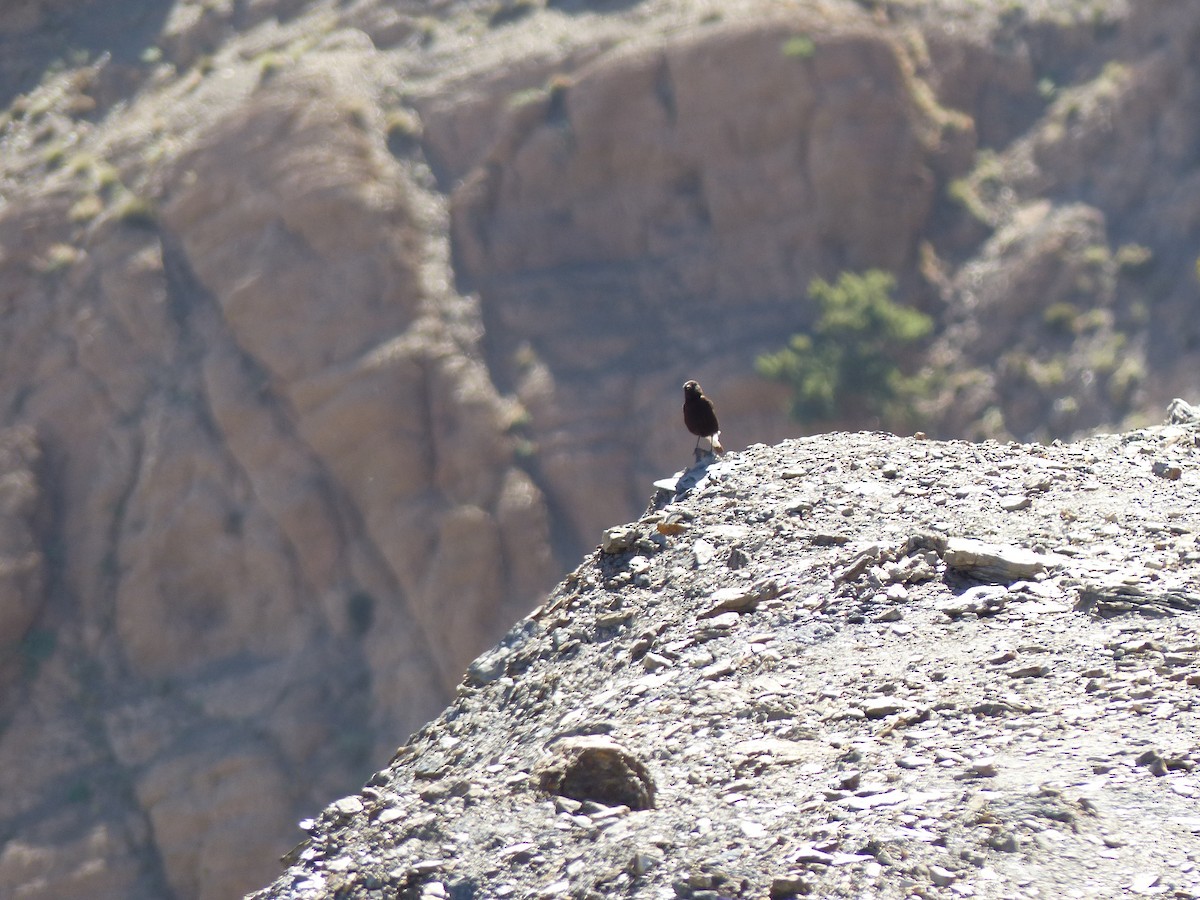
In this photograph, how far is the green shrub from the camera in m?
32.1

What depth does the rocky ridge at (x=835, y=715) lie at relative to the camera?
6.17 m

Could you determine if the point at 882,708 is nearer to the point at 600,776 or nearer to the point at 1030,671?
the point at 1030,671

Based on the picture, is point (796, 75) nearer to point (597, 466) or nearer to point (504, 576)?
point (597, 466)

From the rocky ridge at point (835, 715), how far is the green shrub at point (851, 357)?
2127 centimetres

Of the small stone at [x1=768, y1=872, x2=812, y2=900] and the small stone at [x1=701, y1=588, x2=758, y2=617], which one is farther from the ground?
the small stone at [x1=768, y1=872, x2=812, y2=900]

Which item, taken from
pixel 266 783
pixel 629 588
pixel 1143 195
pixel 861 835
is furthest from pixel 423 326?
pixel 861 835

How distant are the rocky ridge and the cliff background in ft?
69.6

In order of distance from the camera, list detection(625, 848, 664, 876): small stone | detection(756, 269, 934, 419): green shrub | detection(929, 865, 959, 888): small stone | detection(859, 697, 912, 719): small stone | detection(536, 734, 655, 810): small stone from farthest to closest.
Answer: detection(756, 269, 934, 419): green shrub < detection(859, 697, 912, 719): small stone < detection(536, 734, 655, 810): small stone < detection(625, 848, 664, 876): small stone < detection(929, 865, 959, 888): small stone

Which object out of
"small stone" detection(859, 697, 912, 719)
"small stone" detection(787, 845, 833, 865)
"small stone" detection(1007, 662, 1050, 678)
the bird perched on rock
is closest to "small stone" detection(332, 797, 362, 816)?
"small stone" detection(787, 845, 833, 865)

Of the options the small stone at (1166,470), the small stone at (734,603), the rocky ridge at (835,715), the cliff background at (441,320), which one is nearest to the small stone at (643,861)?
the rocky ridge at (835,715)

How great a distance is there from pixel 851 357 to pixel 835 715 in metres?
25.8

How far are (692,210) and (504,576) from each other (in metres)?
10.7

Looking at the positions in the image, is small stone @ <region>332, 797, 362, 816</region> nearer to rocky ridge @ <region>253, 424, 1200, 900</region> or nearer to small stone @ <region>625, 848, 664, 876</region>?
rocky ridge @ <region>253, 424, 1200, 900</region>

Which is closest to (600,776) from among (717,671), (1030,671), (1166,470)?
(717,671)
